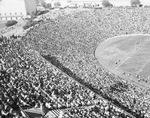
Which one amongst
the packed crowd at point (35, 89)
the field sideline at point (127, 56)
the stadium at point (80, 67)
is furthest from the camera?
the field sideline at point (127, 56)

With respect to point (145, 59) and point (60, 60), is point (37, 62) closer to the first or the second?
point (60, 60)

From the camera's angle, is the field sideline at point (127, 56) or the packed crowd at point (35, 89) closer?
the packed crowd at point (35, 89)

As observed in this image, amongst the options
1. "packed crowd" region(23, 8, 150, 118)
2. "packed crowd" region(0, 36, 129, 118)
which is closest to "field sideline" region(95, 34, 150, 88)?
"packed crowd" region(23, 8, 150, 118)

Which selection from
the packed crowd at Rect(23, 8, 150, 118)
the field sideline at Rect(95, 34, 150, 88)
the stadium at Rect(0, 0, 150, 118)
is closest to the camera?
the stadium at Rect(0, 0, 150, 118)

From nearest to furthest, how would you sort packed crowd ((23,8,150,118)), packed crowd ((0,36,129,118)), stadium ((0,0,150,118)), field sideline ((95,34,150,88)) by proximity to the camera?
packed crowd ((0,36,129,118)), stadium ((0,0,150,118)), packed crowd ((23,8,150,118)), field sideline ((95,34,150,88))

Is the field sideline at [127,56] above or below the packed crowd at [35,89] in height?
below

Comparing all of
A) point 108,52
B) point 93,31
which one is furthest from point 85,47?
point 93,31

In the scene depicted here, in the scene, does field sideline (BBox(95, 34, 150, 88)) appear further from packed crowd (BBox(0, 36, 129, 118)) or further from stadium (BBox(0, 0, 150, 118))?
packed crowd (BBox(0, 36, 129, 118))

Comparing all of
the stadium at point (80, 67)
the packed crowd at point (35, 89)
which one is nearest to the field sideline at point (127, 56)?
the stadium at point (80, 67)

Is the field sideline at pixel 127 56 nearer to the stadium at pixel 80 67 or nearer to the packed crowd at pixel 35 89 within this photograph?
the stadium at pixel 80 67
